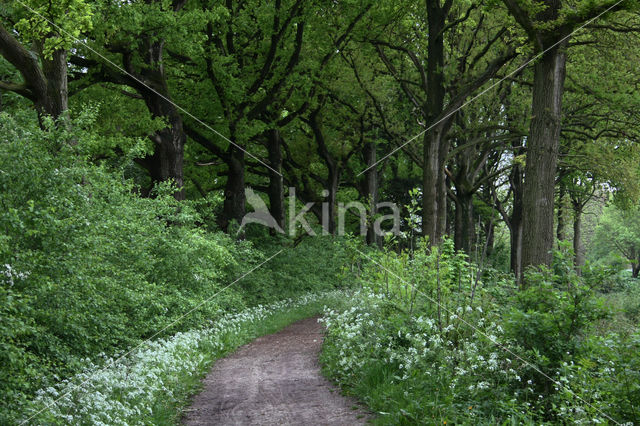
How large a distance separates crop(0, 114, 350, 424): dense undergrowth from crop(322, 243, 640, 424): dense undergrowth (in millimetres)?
3771

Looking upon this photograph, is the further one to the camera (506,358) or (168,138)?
(168,138)

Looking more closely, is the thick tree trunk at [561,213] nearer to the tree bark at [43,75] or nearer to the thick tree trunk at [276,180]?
the thick tree trunk at [276,180]

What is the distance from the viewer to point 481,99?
25078 mm

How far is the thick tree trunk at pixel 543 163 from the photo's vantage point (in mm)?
11789

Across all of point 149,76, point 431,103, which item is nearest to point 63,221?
point 149,76

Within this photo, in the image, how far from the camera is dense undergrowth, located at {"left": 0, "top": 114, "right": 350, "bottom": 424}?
648 cm

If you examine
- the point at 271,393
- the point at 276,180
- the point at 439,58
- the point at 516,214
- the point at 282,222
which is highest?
the point at 439,58

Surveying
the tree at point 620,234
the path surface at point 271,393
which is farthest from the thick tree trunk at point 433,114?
the tree at point 620,234

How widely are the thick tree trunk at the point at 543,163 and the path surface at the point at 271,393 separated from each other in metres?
4.86

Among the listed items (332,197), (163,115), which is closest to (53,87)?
(163,115)

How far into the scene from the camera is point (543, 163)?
11969 mm

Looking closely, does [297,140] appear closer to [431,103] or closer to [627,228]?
[431,103]

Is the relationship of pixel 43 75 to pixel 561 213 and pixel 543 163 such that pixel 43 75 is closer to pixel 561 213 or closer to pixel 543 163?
pixel 543 163

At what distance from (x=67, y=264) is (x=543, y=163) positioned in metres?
8.99
